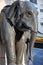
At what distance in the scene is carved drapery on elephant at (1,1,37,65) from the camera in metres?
1.44

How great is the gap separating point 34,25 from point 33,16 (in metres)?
0.04

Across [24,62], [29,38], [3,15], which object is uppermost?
[3,15]

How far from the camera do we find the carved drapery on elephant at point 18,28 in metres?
1.44

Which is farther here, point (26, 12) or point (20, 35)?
point (20, 35)

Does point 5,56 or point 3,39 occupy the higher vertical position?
point 3,39

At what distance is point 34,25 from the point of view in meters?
1.43

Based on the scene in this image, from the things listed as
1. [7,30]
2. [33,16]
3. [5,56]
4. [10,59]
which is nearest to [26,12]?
[33,16]

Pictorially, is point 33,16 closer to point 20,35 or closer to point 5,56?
point 20,35

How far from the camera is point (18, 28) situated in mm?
1507

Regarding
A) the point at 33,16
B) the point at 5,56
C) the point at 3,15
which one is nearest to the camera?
the point at 33,16

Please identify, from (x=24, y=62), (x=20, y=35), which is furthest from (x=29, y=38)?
(x=24, y=62)

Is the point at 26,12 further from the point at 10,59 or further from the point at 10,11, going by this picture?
the point at 10,59

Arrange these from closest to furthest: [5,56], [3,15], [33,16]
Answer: [33,16] → [3,15] → [5,56]

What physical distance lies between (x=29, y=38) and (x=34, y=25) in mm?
193
